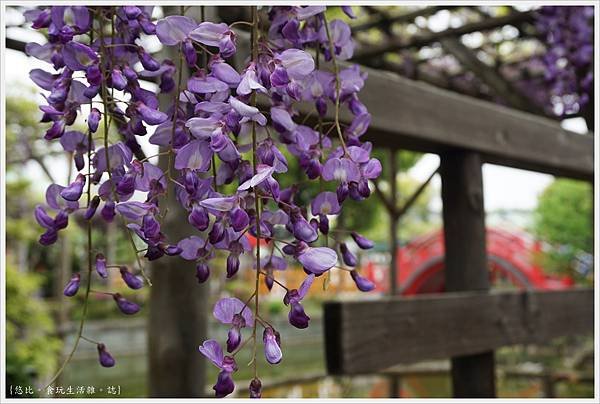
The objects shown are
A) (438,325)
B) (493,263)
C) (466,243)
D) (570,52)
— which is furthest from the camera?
(493,263)

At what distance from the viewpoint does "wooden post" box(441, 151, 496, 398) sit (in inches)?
72.0

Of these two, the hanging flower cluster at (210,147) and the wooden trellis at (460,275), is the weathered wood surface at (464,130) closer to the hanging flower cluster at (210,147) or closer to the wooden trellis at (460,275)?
the wooden trellis at (460,275)

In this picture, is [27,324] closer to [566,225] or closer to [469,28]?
[469,28]

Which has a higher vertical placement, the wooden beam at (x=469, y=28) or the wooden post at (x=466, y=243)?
the wooden beam at (x=469, y=28)

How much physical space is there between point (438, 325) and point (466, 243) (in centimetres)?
28

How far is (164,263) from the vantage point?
1490mm

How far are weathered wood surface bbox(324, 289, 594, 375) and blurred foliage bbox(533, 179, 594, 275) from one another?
737 centimetres

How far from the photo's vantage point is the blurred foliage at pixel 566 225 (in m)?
9.28

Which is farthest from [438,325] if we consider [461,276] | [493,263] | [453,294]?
[493,263]

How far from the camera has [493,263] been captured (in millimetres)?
9180

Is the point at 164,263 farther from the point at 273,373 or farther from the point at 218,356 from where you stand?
the point at 273,373

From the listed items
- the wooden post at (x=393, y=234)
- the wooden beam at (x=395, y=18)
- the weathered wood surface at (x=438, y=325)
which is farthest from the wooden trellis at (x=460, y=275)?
the wooden post at (x=393, y=234)

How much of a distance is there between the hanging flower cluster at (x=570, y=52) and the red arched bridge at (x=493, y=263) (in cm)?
519

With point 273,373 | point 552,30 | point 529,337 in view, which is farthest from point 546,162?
point 273,373
